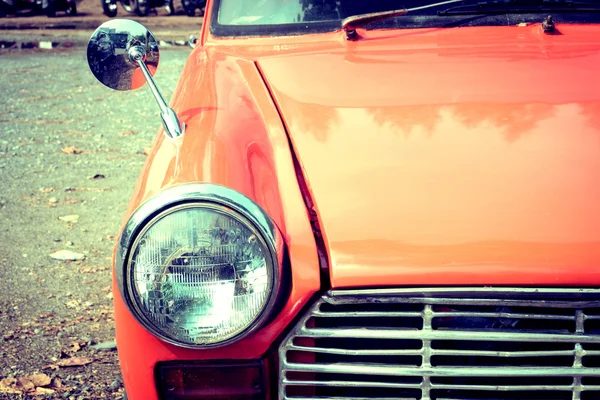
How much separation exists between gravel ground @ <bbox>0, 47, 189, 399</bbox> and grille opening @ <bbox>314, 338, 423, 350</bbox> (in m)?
1.37

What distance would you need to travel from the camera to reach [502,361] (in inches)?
61.5

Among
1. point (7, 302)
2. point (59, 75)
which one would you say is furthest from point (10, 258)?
point (59, 75)

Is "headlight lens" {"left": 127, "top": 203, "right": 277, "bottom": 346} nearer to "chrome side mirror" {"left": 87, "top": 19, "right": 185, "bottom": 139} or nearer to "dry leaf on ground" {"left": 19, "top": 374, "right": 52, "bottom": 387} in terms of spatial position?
"chrome side mirror" {"left": 87, "top": 19, "right": 185, "bottom": 139}

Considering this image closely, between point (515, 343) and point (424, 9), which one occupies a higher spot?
point (424, 9)

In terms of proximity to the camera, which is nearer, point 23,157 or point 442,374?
point 442,374

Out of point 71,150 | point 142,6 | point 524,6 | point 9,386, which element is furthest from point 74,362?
point 142,6

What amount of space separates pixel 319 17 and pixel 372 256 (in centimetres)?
128

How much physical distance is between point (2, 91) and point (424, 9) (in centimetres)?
715

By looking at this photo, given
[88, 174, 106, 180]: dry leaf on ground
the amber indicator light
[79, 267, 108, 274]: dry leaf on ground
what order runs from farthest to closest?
[88, 174, 106, 180]: dry leaf on ground
[79, 267, 108, 274]: dry leaf on ground
the amber indicator light

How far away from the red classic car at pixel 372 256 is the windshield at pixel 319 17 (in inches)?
24.9

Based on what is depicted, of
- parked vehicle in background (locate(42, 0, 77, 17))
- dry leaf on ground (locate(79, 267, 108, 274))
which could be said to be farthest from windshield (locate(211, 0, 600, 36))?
parked vehicle in background (locate(42, 0, 77, 17))

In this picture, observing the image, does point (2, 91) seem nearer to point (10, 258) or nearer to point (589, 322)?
point (10, 258)

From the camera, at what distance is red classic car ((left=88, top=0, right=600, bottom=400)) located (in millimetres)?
1491

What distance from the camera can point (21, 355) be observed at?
2955 mm
